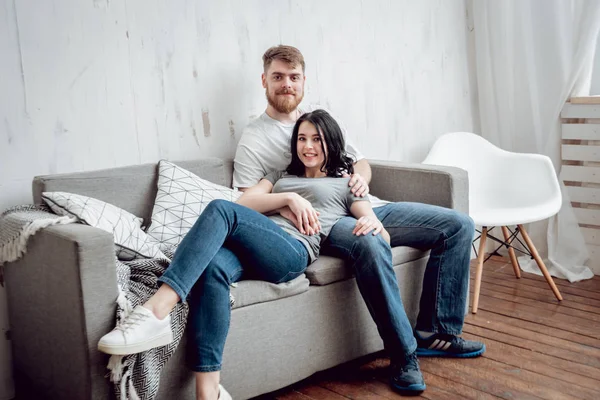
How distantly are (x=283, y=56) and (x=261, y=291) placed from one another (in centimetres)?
101

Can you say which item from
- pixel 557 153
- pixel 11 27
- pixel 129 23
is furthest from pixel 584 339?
pixel 11 27

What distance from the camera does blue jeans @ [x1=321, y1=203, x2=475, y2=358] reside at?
2133mm

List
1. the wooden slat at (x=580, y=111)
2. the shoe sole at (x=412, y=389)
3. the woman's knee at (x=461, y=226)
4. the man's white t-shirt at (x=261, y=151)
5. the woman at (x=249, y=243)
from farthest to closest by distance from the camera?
the wooden slat at (x=580, y=111)
the man's white t-shirt at (x=261, y=151)
the woman's knee at (x=461, y=226)
the shoe sole at (x=412, y=389)
the woman at (x=249, y=243)

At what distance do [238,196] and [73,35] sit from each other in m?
0.79

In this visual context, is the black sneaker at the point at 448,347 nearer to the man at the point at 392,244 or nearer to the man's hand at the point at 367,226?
the man at the point at 392,244

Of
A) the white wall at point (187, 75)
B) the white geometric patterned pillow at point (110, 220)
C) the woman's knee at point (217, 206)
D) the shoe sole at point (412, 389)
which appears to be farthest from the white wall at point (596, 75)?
the white geometric patterned pillow at point (110, 220)

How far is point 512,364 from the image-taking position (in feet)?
7.57

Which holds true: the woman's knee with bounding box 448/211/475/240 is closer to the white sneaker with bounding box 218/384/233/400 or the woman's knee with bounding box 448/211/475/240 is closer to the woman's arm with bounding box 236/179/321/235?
the woman's arm with bounding box 236/179/321/235

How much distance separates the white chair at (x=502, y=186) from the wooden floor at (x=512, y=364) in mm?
146

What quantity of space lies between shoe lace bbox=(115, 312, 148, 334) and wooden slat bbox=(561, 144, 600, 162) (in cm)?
243

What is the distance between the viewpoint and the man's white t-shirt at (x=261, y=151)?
2549mm

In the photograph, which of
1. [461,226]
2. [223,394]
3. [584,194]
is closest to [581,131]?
[584,194]

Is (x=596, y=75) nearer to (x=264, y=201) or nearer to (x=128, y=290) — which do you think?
(x=264, y=201)

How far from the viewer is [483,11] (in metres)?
3.57
